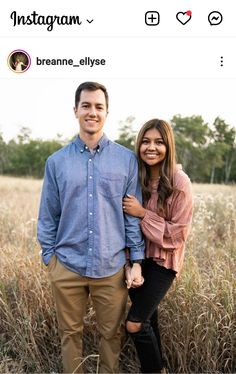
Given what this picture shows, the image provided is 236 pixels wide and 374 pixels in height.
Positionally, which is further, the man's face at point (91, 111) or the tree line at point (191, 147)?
the tree line at point (191, 147)

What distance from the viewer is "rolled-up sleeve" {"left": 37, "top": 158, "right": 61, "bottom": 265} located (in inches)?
100

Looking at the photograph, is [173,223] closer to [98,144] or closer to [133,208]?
[133,208]

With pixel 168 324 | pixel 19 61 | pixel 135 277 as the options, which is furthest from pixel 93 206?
pixel 19 61

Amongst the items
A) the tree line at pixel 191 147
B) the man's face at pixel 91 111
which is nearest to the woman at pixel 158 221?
the man's face at pixel 91 111

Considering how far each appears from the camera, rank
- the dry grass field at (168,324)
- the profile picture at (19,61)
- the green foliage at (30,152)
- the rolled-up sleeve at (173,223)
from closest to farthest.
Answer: the rolled-up sleeve at (173,223)
the dry grass field at (168,324)
the profile picture at (19,61)
the green foliage at (30,152)

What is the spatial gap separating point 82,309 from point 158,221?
2.49 ft

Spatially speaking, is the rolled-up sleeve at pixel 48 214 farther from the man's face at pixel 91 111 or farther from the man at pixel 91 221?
the man's face at pixel 91 111

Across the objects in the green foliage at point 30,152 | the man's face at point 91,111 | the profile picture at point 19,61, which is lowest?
the green foliage at point 30,152

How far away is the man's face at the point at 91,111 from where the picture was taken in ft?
8.10

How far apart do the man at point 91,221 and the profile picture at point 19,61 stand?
1.23 metres

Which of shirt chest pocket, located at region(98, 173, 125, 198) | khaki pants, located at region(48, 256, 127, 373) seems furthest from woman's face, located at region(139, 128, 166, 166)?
khaki pants, located at region(48, 256, 127, 373)

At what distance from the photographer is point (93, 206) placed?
2.45 meters

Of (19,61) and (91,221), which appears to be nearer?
(91,221)

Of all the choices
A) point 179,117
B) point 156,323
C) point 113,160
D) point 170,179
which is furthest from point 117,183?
point 179,117
